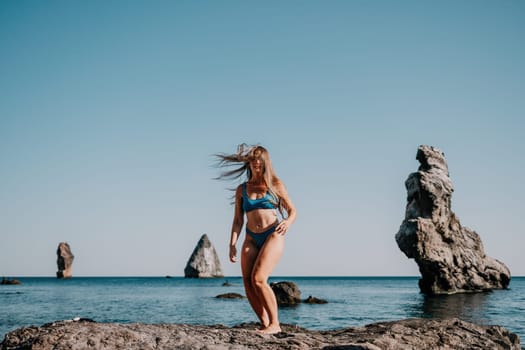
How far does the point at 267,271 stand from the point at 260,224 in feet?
2.08

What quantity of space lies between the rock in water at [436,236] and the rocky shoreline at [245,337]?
36.2 metres

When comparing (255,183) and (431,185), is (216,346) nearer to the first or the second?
(255,183)

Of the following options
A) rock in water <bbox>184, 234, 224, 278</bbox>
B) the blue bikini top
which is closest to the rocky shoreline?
the blue bikini top

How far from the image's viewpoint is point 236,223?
7199 mm

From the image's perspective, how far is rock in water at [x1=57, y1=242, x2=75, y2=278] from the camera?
398ft

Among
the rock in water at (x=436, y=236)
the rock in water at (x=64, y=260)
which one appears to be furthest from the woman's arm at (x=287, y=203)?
the rock in water at (x=64, y=260)

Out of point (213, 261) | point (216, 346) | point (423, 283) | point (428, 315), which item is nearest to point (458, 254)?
point (423, 283)

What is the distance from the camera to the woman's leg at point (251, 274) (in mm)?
6645

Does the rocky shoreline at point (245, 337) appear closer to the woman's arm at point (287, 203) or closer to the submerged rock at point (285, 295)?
the woman's arm at point (287, 203)

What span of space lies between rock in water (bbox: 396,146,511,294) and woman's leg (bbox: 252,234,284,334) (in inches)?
1451

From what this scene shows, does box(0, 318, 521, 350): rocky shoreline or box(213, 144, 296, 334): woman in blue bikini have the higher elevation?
box(213, 144, 296, 334): woman in blue bikini

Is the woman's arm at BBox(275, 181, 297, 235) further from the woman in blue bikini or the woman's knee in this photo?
the woman's knee

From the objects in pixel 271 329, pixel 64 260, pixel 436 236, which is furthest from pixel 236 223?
pixel 64 260

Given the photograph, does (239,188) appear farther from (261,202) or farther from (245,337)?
(245,337)
